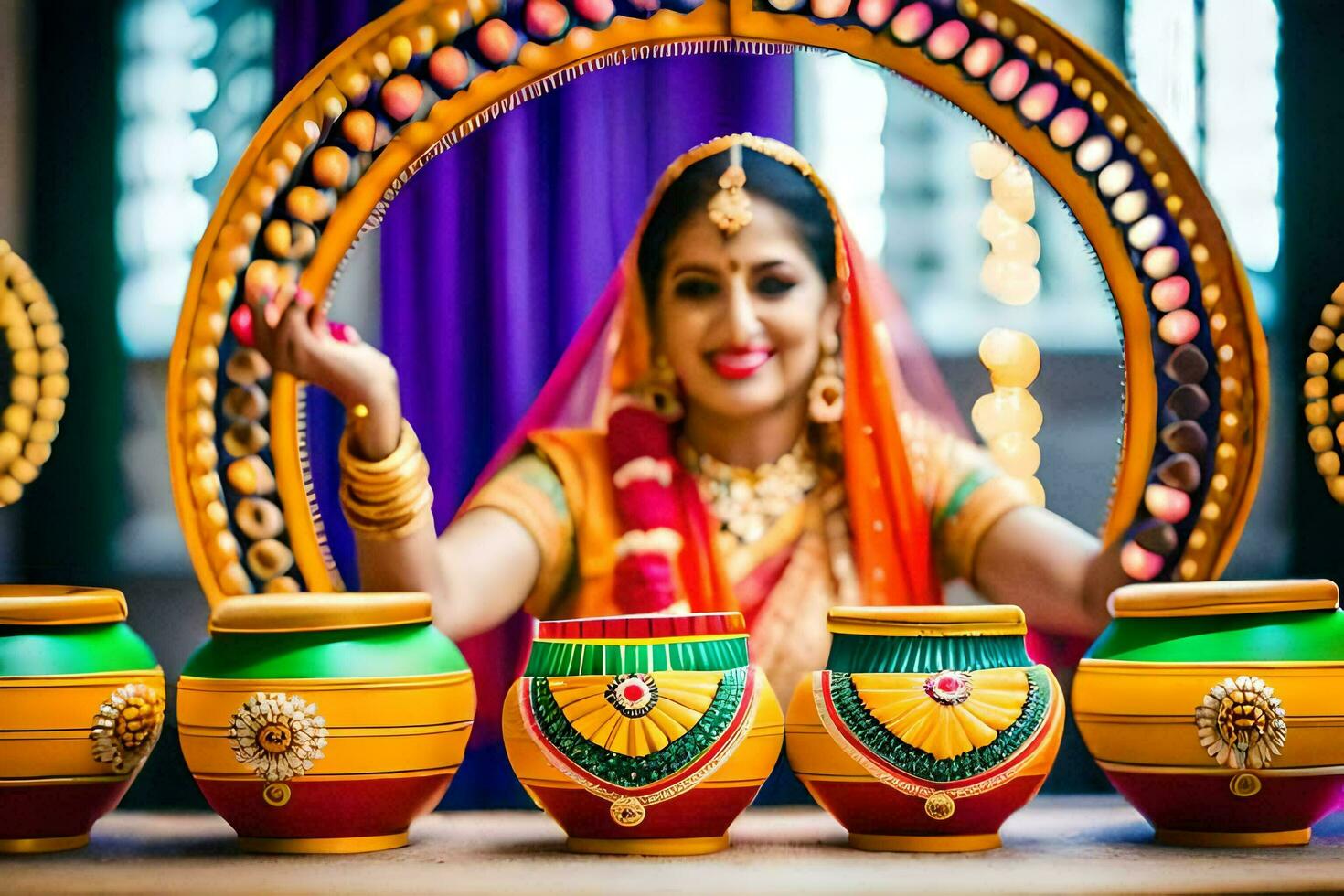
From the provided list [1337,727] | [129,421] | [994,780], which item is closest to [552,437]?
[129,421]

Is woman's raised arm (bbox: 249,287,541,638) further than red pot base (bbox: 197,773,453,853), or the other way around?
woman's raised arm (bbox: 249,287,541,638)

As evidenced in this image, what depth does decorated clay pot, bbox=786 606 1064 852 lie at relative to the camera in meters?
0.81

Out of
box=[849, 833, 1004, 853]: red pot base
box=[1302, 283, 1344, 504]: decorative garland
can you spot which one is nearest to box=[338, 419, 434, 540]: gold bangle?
box=[849, 833, 1004, 853]: red pot base

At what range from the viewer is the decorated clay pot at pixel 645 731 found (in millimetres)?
803

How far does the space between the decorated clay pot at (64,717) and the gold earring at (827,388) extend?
463mm

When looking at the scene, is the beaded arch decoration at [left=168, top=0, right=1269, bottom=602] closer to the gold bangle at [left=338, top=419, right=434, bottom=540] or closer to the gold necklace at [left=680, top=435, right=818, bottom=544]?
the gold bangle at [left=338, top=419, right=434, bottom=540]

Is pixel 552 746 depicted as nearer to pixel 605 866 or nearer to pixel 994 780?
pixel 605 866

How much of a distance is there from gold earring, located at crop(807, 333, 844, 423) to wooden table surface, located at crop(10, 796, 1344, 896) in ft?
0.92

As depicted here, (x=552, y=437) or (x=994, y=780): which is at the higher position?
(x=552, y=437)

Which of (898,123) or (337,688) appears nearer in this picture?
(337,688)

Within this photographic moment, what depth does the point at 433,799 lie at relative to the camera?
87 centimetres

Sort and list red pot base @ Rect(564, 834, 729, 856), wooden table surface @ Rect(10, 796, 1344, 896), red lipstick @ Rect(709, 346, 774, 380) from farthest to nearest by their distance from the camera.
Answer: red lipstick @ Rect(709, 346, 774, 380), red pot base @ Rect(564, 834, 729, 856), wooden table surface @ Rect(10, 796, 1344, 896)

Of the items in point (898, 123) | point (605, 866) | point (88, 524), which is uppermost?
point (898, 123)

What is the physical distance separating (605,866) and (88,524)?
496 millimetres
